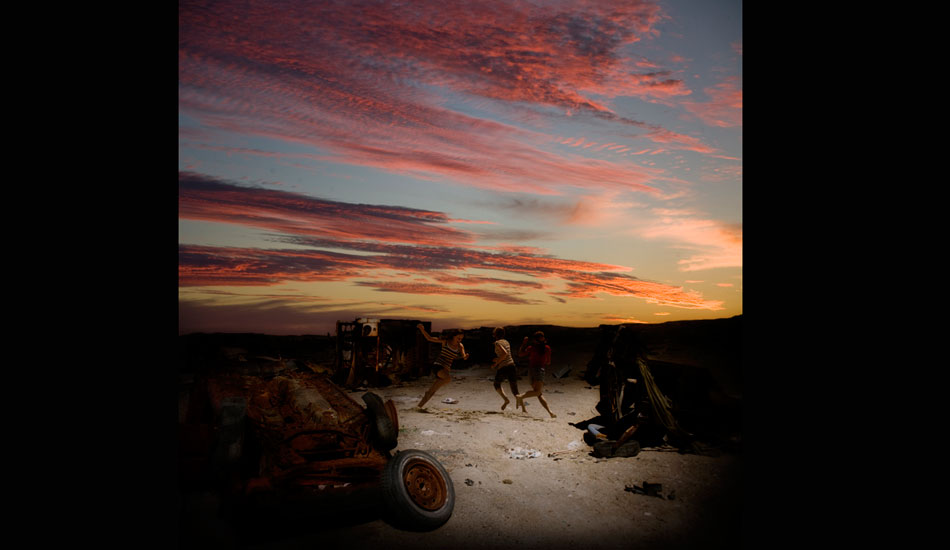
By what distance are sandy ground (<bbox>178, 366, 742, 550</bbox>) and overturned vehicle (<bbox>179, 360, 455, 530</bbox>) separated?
287mm

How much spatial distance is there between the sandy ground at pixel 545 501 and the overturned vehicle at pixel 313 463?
29 cm

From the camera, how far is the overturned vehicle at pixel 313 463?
4.65 meters

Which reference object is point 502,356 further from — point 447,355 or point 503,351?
point 447,355

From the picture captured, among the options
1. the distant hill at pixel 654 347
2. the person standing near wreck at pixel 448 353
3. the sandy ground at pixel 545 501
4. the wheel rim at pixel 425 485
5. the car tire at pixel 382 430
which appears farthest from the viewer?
the distant hill at pixel 654 347

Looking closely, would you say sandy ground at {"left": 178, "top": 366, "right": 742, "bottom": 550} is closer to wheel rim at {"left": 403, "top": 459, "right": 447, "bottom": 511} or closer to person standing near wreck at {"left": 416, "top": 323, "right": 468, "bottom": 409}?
wheel rim at {"left": 403, "top": 459, "right": 447, "bottom": 511}

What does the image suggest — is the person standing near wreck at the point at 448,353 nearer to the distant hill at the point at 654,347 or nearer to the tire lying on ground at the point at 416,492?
the distant hill at the point at 654,347

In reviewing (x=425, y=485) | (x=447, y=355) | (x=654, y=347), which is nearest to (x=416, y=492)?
(x=425, y=485)

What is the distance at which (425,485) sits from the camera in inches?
203

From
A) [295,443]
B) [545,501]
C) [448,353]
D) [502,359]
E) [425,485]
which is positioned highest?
[448,353]

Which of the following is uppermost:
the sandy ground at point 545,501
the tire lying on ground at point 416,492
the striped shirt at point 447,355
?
the striped shirt at point 447,355

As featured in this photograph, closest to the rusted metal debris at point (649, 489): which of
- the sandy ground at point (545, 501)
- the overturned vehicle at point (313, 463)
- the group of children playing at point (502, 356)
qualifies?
the sandy ground at point (545, 501)

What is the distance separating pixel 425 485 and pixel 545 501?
1.53 metres

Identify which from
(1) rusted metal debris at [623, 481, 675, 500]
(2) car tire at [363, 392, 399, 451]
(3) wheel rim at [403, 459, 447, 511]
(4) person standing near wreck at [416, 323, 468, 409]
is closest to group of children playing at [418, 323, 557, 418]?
(4) person standing near wreck at [416, 323, 468, 409]

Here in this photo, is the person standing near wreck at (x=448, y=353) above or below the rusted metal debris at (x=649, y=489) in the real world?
above
